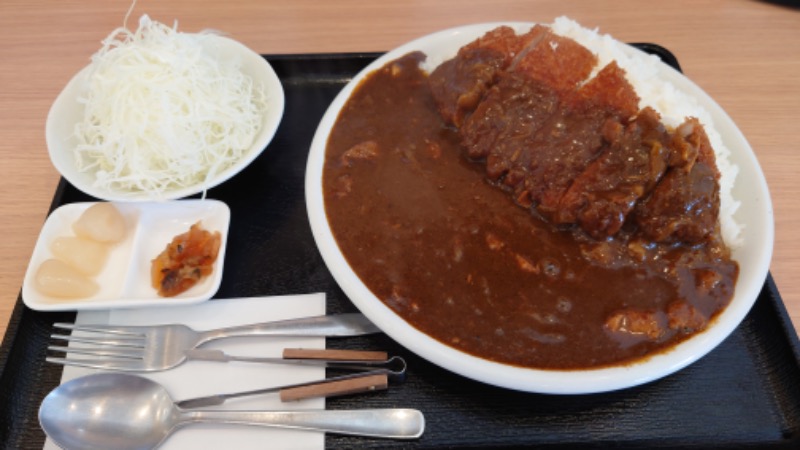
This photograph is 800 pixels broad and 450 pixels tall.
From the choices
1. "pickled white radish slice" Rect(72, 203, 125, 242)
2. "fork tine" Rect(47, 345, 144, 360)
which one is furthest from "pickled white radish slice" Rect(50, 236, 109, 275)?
"fork tine" Rect(47, 345, 144, 360)

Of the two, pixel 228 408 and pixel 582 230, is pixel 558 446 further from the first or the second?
pixel 228 408

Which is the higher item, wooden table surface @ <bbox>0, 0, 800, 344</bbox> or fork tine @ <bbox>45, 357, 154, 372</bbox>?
wooden table surface @ <bbox>0, 0, 800, 344</bbox>

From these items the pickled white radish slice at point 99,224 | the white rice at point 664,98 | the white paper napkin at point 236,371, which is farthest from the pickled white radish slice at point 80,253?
the white rice at point 664,98

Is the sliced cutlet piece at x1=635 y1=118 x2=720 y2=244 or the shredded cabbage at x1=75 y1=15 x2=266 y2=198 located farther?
the shredded cabbage at x1=75 y1=15 x2=266 y2=198

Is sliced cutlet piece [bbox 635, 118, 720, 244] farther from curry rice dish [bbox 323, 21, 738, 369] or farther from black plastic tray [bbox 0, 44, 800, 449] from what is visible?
black plastic tray [bbox 0, 44, 800, 449]

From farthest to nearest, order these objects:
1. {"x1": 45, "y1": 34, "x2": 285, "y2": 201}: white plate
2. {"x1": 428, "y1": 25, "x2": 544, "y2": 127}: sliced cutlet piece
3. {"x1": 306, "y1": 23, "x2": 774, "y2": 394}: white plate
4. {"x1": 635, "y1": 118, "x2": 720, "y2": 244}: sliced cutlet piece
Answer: {"x1": 428, "y1": 25, "x2": 544, "y2": 127}: sliced cutlet piece
{"x1": 45, "y1": 34, "x2": 285, "y2": 201}: white plate
{"x1": 635, "y1": 118, "x2": 720, "y2": 244}: sliced cutlet piece
{"x1": 306, "y1": 23, "x2": 774, "y2": 394}: white plate

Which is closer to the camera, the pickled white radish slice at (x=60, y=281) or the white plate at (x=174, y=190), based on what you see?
the pickled white radish slice at (x=60, y=281)

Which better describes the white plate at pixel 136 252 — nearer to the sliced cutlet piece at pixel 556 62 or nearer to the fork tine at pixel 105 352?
the fork tine at pixel 105 352
